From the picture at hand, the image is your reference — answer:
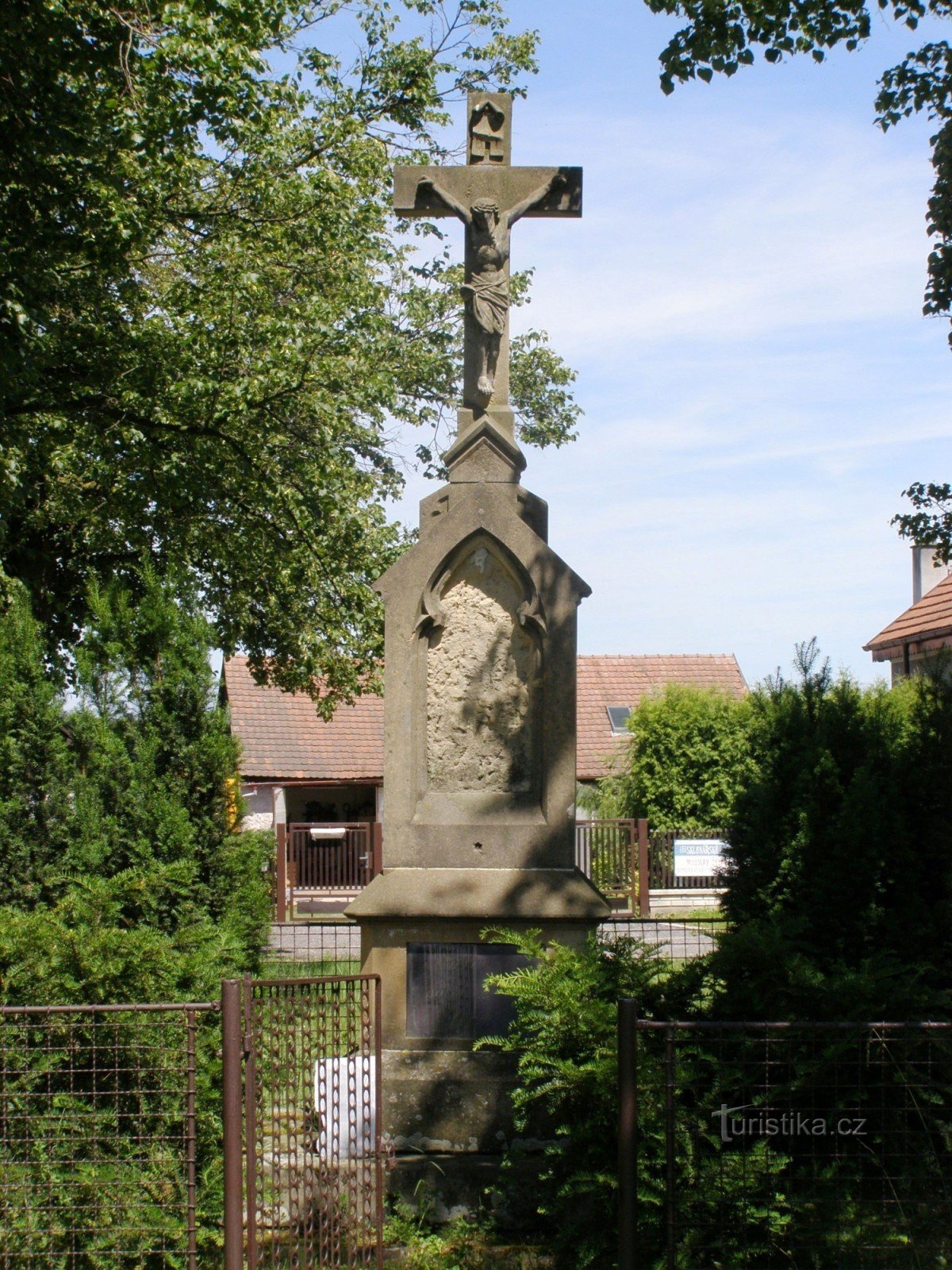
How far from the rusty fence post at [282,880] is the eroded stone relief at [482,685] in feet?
38.9

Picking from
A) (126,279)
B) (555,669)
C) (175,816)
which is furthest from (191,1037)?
(126,279)

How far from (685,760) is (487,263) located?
72.9 feet

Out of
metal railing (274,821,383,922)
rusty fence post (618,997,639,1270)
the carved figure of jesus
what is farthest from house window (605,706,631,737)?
rusty fence post (618,997,639,1270)

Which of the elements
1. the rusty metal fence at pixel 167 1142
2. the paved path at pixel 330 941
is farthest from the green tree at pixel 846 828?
the paved path at pixel 330 941

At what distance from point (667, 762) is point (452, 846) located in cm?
2228

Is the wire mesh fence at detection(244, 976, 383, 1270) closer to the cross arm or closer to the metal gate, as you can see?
the metal gate

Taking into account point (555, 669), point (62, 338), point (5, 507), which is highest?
point (62, 338)

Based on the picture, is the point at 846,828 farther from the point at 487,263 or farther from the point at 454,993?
the point at 487,263

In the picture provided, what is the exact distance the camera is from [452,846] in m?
6.91

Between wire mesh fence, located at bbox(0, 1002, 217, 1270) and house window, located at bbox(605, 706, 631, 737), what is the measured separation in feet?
103

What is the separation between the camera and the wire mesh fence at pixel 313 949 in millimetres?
12812

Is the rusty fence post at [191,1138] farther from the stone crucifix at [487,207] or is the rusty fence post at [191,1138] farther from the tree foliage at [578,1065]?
the stone crucifix at [487,207]

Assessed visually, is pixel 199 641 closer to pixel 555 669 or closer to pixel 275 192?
pixel 555 669

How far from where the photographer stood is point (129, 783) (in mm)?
7105
